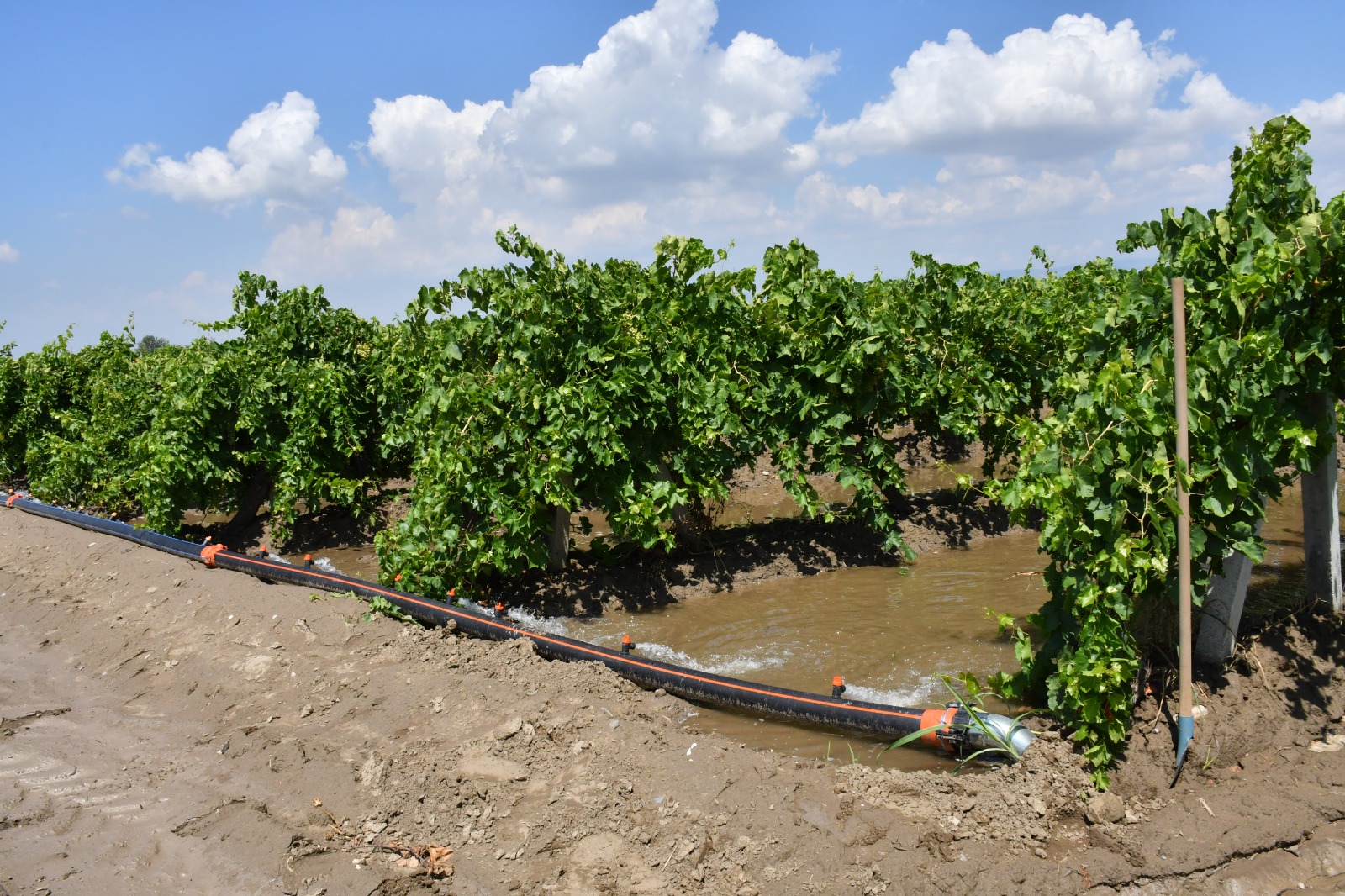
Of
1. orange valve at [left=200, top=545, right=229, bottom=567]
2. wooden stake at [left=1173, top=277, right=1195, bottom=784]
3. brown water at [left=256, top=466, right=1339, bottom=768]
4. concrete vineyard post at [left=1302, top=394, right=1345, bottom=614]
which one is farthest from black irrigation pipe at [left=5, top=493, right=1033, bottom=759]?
concrete vineyard post at [left=1302, top=394, right=1345, bottom=614]

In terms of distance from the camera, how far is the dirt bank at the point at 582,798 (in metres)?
4.00

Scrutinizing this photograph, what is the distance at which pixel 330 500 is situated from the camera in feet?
Answer: 39.8

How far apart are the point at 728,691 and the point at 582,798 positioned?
151 cm

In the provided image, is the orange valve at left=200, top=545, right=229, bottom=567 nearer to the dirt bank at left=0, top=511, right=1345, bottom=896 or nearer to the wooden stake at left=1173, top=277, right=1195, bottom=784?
the dirt bank at left=0, top=511, right=1345, bottom=896

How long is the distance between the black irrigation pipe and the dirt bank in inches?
9.0

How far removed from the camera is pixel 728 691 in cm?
592

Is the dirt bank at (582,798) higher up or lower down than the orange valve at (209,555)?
lower down

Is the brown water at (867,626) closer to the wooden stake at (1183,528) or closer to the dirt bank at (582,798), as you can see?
the dirt bank at (582,798)

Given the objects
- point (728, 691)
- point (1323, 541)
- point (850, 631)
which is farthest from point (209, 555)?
point (1323, 541)

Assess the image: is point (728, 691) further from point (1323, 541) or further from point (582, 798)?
point (1323, 541)

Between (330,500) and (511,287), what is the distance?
5.55m

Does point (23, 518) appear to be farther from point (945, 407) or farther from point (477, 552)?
point (945, 407)

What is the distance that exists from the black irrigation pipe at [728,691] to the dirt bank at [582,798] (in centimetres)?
23

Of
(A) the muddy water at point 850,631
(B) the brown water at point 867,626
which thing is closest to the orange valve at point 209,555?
(B) the brown water at point 867,626
